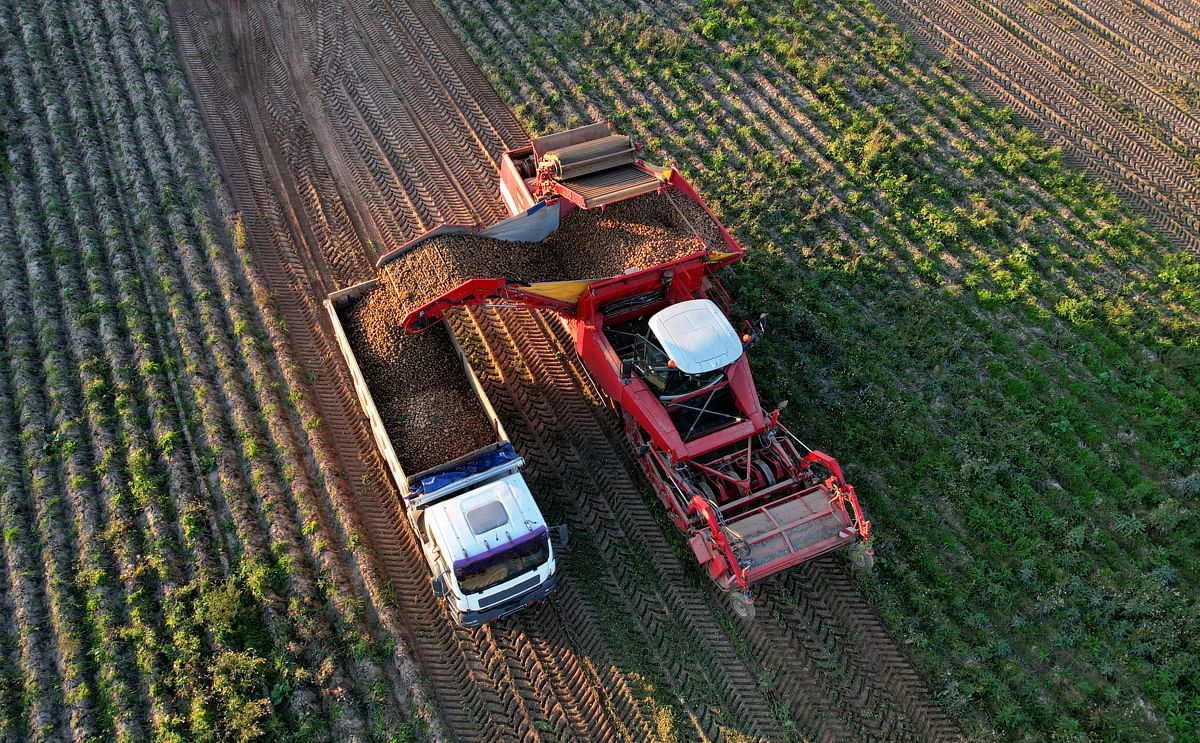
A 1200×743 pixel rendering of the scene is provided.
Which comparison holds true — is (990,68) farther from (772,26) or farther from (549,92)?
(549,92)

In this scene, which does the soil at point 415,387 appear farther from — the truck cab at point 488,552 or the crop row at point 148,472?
the crop row at point 148,472

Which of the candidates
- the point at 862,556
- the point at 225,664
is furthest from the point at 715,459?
the point at 225,664

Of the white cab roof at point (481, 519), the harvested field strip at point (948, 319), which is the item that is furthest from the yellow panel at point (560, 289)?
the harvested field strip at point (948, 319)

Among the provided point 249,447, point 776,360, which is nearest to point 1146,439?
point 776,360

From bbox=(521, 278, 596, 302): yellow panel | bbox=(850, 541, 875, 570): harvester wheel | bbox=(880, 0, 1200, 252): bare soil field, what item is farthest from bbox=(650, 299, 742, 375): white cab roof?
bbox=(880, 0, 1200, 252): bare soil field

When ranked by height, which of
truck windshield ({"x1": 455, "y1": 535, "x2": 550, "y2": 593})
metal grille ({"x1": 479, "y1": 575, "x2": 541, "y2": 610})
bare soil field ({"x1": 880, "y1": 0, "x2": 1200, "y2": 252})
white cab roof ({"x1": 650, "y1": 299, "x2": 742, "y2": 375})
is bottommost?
metal grille ({"x1": 479, "y1": 575, "x2": 541, "y2": 610})

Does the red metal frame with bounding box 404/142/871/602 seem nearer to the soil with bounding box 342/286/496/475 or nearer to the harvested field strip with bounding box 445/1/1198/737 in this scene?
the soil with bounding box 342/286/496/475
